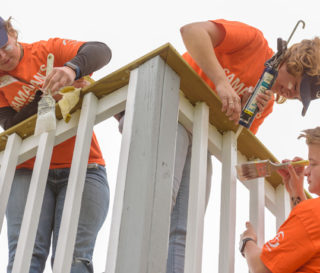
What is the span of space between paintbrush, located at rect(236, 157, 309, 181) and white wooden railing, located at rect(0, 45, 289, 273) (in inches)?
1.3

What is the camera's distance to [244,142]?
1843 millimetres

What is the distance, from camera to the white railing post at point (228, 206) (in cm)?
158

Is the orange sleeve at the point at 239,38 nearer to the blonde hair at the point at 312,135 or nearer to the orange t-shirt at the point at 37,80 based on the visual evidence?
the blonde hair at the point at 312,135

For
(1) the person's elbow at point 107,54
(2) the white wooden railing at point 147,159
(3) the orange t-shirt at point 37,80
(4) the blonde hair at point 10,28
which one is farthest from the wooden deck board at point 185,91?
(4) the blonde hair at point 10,28

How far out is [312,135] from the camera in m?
1.76

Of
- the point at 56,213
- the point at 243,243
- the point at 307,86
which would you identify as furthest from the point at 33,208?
the point at 307,86

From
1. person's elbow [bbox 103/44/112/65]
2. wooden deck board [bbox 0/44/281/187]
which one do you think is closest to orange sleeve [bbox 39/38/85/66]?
person's elbow [bbox 103/44/112/65]

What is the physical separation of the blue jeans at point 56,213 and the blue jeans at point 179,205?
0.93ft

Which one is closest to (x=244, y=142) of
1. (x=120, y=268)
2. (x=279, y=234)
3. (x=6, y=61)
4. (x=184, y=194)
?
(x=184, y=194)

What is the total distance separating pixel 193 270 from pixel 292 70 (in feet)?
2.67

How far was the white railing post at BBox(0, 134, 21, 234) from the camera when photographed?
179 cm

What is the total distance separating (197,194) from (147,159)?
0.22m

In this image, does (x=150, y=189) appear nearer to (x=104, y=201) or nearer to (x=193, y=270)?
(x=193, y=270)

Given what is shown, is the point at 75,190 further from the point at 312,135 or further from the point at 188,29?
the point at 312,135
